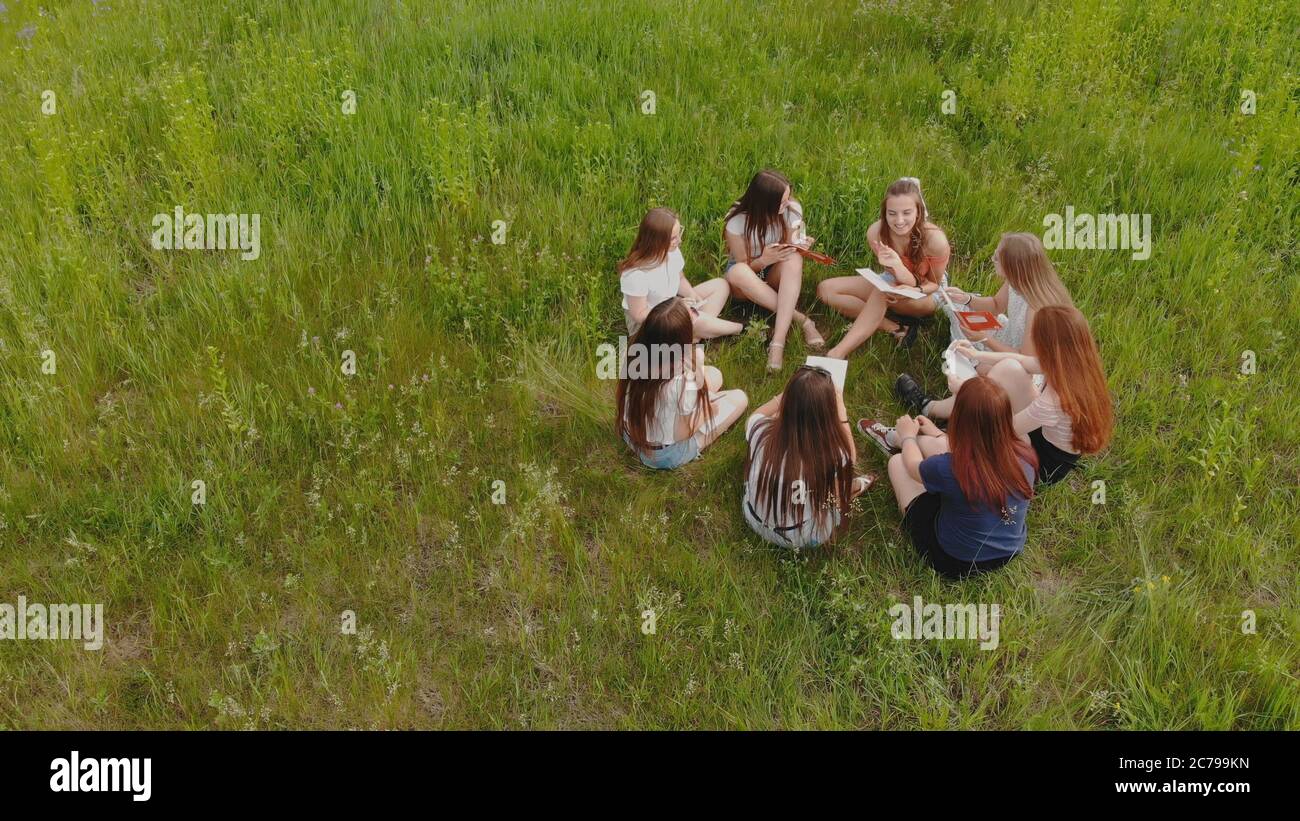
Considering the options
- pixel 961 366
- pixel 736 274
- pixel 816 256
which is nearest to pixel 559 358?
pixel 736 274

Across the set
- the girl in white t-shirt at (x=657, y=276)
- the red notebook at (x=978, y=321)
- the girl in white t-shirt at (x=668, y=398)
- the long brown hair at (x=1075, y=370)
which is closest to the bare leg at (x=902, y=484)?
the long brown hair at (x=1075, y=370)

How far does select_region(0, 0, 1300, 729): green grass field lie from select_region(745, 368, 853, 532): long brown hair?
0.38m

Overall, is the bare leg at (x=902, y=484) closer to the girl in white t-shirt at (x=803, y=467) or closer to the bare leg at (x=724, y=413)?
the girl in white t-shirt at (x=803, y=467)

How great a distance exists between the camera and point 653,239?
5.99 m

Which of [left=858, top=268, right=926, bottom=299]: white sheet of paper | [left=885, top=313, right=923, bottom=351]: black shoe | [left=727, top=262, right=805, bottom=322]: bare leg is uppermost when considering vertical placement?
[left=858, top=268, right=926, bottom=299]: white sheet of paper

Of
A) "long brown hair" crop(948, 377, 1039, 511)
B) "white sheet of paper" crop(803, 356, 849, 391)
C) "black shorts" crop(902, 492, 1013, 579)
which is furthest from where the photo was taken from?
"white sheet of paper" crop(803, 356, 849, 391)

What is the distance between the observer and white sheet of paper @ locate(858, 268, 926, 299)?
19.7ft

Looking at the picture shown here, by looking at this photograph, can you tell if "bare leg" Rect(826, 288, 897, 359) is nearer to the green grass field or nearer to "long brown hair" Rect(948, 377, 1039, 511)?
the green grass field

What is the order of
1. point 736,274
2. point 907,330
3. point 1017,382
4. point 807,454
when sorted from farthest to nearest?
point 736,274 → point 907,330 → point 1017,382 → point 807,454

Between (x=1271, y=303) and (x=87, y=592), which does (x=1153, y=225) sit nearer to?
(x=1271, y=303)

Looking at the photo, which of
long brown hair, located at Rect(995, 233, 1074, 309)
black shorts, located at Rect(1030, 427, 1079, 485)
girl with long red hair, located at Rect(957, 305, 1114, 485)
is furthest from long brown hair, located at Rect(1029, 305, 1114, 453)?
long brown hair, located at Rect(995, 233, 1074, 309)

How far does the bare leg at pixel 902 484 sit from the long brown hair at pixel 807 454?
0.46 meters

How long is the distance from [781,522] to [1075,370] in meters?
1.89

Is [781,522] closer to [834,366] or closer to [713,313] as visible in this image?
[834,366]
